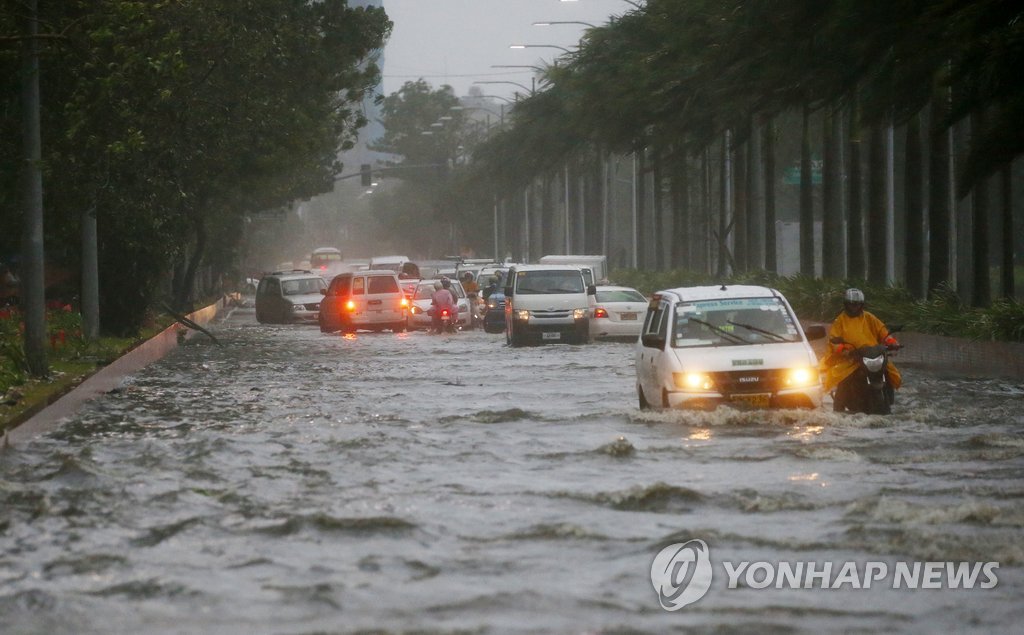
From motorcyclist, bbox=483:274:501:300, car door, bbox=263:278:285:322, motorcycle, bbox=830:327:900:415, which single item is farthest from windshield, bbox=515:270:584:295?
motorcycle, bbox=830:327:900:415

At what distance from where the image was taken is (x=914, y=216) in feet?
117

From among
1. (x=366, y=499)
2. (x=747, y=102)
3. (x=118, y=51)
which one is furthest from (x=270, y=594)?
(x=747, y=102)

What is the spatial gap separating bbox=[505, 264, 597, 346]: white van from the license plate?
802 inches

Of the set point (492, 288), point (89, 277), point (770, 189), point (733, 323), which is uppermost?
point (770, 189)

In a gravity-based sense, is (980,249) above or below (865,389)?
above

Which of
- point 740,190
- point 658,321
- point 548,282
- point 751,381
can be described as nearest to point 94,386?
point 658,321

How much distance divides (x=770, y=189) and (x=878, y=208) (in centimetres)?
1003

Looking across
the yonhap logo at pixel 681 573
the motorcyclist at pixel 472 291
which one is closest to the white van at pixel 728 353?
the yonhap logo at pixel 681 573

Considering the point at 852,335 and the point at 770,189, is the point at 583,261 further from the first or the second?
the point at 852,335

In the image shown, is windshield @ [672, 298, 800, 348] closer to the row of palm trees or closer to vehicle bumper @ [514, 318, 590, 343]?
the row of palm trees

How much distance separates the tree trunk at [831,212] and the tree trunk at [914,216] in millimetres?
6025

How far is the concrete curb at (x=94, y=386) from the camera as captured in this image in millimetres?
18156

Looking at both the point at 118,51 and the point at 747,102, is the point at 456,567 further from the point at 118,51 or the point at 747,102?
the point at 747,102

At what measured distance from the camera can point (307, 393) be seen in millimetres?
24719
